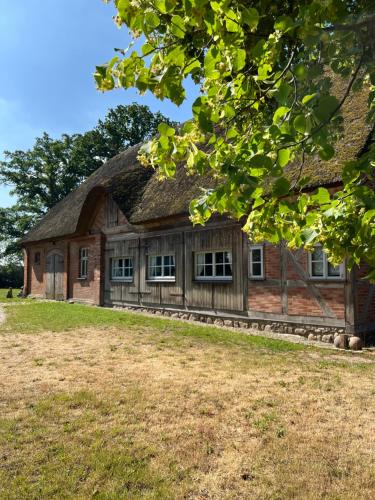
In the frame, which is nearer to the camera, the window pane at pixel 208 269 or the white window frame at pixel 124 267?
the window pane at pixel 208 269

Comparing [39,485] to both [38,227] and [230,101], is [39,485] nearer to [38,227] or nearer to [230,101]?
[230,101]

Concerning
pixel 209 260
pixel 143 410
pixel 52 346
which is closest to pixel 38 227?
pixel 209 260

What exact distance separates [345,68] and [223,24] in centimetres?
84

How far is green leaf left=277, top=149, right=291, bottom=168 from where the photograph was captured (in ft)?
5.65

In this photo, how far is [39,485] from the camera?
2.77 m

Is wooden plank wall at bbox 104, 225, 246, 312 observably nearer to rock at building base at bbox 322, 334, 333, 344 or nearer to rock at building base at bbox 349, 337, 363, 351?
rock at building base at bbox 322, 334, 333, 344

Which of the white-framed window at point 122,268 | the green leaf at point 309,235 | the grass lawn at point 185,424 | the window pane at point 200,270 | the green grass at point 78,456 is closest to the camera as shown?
the green leaf at point 309,235

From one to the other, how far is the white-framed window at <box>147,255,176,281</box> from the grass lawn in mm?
5842

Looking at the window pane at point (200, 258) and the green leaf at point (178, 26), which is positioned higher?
the green leaf at point (178, 26)

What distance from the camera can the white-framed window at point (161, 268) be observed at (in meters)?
13.1

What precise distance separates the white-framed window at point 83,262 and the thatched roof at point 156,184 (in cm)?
109

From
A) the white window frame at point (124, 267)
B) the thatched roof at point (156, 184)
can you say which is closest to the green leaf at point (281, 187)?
the thatched roof at point (156, 184)

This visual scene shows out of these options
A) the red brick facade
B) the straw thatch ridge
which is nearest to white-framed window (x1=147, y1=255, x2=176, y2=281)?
the red brick facade

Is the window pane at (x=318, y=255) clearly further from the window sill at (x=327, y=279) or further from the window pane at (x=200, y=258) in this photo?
the window pane at (x=200, y=258)
